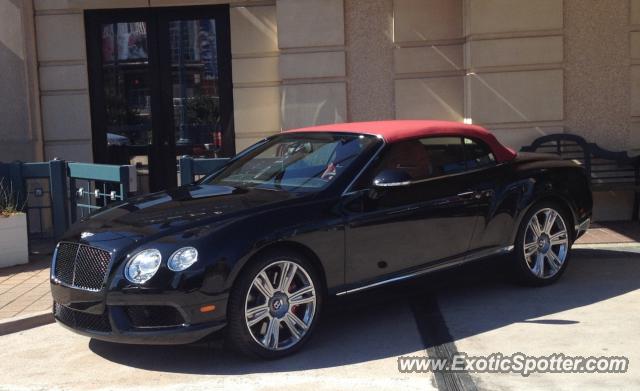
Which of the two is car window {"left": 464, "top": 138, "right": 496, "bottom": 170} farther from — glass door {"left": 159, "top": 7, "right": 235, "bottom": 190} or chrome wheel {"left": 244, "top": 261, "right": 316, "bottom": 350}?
glass door {"left": 159, "top": 7, "right": 235, "bottom": 190}

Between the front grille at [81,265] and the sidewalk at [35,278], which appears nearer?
the front grille at [81,265]

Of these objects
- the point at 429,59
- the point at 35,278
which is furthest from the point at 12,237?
the point at 429,59

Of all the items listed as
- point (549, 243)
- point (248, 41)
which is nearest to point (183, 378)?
point (549, 243)

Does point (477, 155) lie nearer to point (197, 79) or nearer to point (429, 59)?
point (429, 59)

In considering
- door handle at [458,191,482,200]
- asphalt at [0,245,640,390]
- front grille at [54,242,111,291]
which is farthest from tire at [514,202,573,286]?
front grille at [54,242,111,291]

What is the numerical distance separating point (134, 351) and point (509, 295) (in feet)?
10.5

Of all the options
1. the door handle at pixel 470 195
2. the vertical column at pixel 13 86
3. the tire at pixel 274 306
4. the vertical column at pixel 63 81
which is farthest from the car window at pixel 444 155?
the vertical column at pixel 13 86

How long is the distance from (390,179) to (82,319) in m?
2.34

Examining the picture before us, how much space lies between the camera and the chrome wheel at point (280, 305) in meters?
4.98

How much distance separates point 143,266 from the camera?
482 centimetres

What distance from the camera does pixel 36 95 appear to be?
36.4ft

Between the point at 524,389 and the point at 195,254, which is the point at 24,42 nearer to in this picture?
the point at 195,254

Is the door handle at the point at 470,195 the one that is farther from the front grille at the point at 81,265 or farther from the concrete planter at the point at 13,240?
the concrete planter at the point at 13,240

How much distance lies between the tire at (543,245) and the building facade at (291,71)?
362 centimetres
